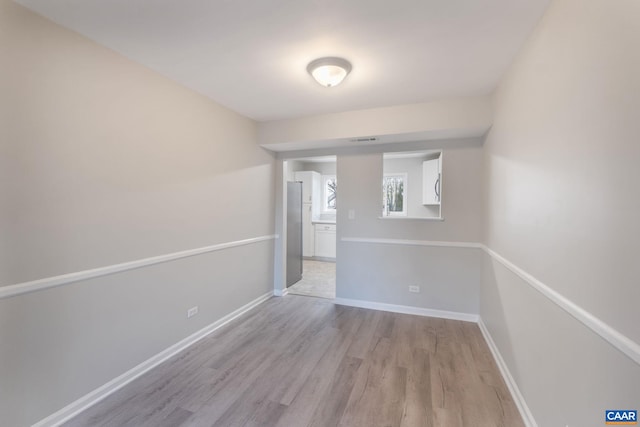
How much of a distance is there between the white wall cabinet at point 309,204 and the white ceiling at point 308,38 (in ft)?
12.5

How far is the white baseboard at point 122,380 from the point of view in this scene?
166 centimetres

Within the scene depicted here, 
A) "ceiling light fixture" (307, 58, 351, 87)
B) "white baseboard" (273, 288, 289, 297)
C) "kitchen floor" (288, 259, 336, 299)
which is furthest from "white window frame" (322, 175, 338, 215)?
"ceiling light fixture" (307, 58, 351, 87)

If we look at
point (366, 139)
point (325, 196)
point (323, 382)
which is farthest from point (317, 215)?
point (323, 382)

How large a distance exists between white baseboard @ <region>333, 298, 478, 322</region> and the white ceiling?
98.9 inches

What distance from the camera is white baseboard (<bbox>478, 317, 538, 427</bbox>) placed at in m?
1.65

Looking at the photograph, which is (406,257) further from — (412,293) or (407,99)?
(407,99)

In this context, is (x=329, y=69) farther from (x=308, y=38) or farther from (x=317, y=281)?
(x=317, y=281)

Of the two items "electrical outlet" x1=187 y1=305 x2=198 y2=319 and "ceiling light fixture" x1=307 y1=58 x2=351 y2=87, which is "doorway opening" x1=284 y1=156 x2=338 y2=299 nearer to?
"electrical outlet" x1=187 y1=305 x2=198 y2=319

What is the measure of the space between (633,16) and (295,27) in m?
1.51

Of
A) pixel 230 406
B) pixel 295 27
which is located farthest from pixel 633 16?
pixel 230 406

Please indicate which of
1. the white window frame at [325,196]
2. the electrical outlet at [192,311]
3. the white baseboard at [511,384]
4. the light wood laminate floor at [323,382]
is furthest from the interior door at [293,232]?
the white baseboard at [511,384]

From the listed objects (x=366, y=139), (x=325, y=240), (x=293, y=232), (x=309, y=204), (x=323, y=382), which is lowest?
(x=323, y=382)

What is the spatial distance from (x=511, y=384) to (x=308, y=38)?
2.85 m

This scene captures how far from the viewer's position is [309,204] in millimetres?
6398
